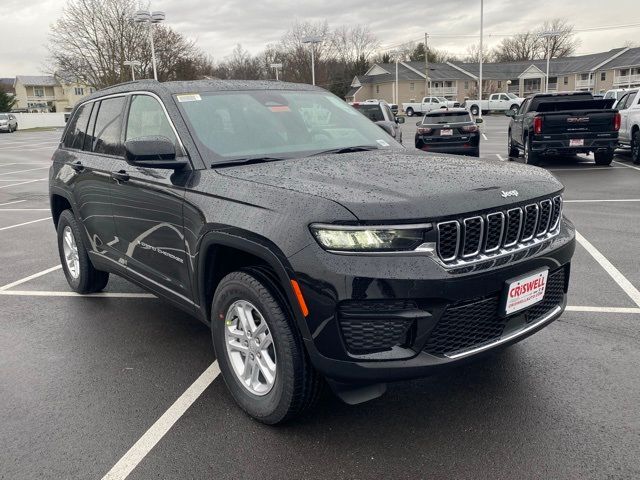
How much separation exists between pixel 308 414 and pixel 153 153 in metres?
1.76

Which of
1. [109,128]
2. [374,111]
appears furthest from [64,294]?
[374,111]

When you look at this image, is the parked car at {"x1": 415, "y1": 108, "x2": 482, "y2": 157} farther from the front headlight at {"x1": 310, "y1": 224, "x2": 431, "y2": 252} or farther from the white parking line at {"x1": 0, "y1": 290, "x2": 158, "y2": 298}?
the front headlight at {"x1": 310, "y1": 224, "x2": 431, "y2": 252}

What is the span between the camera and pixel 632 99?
15352mm

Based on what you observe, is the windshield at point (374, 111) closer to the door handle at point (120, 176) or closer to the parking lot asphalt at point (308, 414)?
the parking lot asphalt at point (308, 414)

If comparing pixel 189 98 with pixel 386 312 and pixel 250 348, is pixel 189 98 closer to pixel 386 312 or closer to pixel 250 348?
pixel 250 348

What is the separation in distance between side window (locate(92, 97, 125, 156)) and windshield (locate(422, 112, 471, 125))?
1216 centimetres

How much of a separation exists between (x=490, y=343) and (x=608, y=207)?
7430 mm

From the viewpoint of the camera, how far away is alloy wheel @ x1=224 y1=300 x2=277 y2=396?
3.09 meters

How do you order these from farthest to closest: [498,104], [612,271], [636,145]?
[498,104] < [636,145] < [612,271]

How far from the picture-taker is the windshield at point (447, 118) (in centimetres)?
1570

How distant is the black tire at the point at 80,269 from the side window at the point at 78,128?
664mm

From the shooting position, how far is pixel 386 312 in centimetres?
258

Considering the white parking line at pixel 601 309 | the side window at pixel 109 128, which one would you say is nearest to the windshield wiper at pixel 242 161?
the side window at pixel 109 128

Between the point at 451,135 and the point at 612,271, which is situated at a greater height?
the point at 451,135
